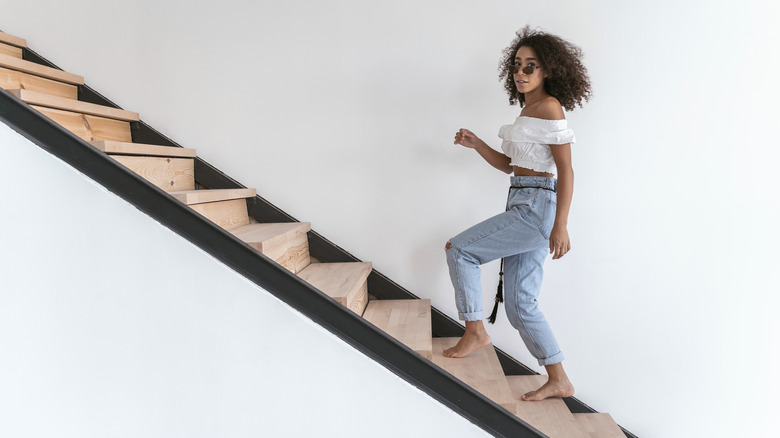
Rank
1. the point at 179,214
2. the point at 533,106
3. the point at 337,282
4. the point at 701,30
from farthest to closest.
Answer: the point at 701,30
the point at 337,282
the point at 533,106
the point at 179,214

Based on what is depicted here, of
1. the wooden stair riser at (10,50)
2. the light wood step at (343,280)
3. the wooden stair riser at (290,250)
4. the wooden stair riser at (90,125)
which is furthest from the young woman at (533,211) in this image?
the wooden stair riser at (10,50)

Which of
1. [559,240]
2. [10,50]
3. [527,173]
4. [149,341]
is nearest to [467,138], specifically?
[527,173]

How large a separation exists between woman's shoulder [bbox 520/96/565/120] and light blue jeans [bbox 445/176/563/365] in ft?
0.70

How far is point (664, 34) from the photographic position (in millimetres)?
2223

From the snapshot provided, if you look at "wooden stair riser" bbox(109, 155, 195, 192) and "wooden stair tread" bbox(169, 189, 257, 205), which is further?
"wooden stair riser" bbox(109, 155, 195, 192)

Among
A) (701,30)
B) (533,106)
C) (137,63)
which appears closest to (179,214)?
(533,106)

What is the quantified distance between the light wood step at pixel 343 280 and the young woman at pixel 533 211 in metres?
0.38

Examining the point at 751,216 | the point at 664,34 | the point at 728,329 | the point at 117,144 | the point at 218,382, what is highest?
the point at 664,34

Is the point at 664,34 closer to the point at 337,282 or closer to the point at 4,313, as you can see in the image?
the point at 337,282

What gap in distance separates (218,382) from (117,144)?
1.17 meters

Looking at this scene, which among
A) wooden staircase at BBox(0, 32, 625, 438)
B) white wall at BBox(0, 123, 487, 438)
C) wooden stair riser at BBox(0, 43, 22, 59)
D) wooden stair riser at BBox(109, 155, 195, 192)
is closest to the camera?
white wall at BBox(0, 123, 487, 438)

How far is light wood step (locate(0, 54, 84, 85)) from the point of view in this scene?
219 centimetres

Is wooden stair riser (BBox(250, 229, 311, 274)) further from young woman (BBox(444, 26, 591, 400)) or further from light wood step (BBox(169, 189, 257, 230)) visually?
young woman (BBox(444, 26, 591, 400))

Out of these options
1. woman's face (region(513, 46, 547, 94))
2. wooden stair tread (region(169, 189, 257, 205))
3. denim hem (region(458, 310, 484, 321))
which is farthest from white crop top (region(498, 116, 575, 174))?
wooden stair tread (region(169, 189, 257, 205))
